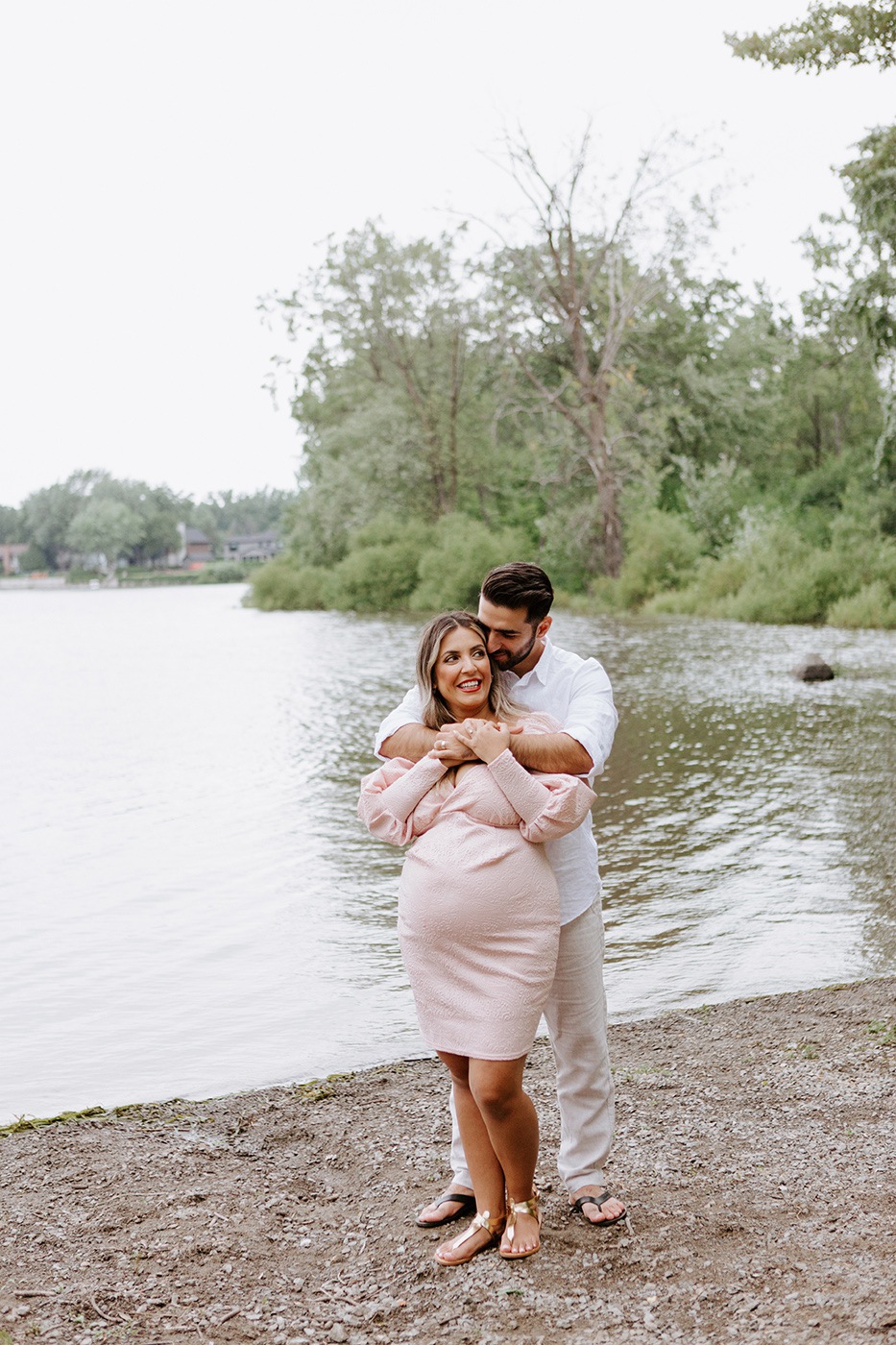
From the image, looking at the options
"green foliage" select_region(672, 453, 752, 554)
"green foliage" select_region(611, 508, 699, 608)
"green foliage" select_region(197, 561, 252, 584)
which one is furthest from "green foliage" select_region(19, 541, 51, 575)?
"green foliage" select_region(611, 508, 699, 608)

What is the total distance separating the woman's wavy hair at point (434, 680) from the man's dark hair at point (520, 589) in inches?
3.6

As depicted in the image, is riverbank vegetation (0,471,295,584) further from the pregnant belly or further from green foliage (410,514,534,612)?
the pregnant belly

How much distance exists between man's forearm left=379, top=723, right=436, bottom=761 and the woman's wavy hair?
0.04m

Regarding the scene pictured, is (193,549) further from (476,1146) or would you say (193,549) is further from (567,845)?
(476,1146)

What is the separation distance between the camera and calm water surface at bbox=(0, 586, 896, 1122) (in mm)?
6777

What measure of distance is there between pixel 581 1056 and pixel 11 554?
196 metres

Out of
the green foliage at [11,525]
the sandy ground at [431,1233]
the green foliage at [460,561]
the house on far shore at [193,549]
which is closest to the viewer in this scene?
the sandy ground at [431,1233]

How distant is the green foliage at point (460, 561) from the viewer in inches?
1806

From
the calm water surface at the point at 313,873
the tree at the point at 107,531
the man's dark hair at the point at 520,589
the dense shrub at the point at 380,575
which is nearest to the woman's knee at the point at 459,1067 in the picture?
the man's dark hair at the point at 520,589

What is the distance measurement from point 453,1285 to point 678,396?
156 feet

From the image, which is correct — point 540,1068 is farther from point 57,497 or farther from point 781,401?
point 57,497

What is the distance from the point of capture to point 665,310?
47.5 m

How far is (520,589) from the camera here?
3.68 metres

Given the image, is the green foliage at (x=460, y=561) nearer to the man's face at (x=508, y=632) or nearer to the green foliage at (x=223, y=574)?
the man's face at (x=508, y=632)
